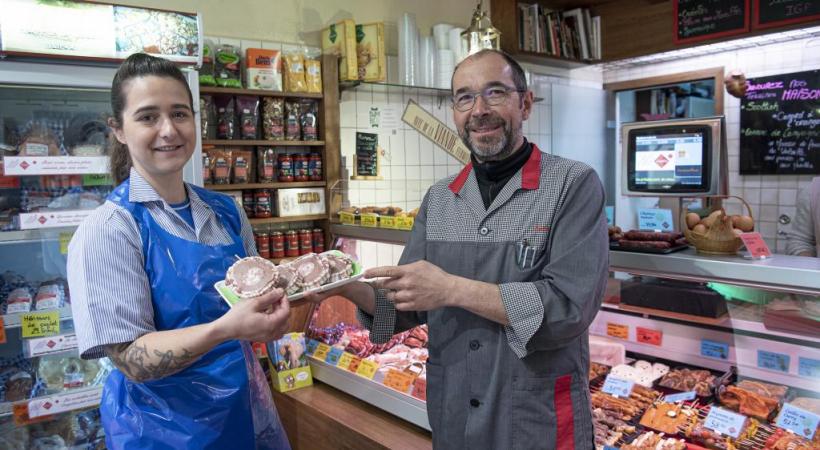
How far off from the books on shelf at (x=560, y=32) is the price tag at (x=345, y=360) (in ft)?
12.5

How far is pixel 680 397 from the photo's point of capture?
7.72 feet

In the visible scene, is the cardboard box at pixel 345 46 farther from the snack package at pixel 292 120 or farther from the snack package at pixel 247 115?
the snack package at pixel 247 115

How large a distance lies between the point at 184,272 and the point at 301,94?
9.09 ft

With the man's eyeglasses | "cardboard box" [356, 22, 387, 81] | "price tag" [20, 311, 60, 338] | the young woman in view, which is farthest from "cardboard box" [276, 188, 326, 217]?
the man's eyeglasses

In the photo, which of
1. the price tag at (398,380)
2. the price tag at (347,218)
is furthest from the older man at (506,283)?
the price tag at (347,218)

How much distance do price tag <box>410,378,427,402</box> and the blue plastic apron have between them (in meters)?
0.95

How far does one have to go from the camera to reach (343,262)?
1.87 meters

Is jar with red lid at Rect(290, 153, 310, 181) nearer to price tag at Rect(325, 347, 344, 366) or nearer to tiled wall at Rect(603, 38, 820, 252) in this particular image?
price tag at Rect(325, 347, 344, 366)

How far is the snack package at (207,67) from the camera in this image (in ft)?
12.8

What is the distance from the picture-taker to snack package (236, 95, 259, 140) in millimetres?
4098

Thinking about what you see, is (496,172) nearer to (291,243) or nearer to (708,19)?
(291,243)

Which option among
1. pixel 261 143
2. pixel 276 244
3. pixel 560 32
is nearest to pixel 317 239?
pixel 276 244

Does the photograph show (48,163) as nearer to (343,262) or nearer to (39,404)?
(39,404)

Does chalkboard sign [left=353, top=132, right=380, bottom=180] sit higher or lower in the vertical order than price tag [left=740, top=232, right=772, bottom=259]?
higher
